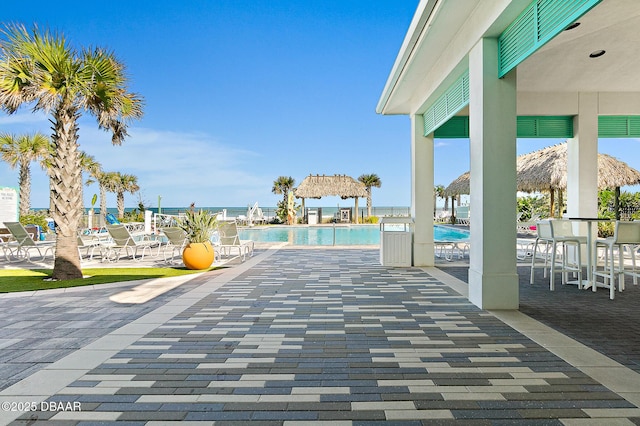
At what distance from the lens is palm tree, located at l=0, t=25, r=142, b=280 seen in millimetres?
6129

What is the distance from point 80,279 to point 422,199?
6674 millimetres

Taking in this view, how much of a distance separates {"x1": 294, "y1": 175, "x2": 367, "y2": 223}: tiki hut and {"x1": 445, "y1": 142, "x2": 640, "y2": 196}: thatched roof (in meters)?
13.9

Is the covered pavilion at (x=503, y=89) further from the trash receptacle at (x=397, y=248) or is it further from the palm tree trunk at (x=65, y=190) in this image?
the palm tree trunk at (x=65, y=190)

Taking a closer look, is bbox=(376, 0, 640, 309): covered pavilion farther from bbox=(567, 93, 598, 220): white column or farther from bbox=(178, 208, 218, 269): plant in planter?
bbox=(178, 208, 218, 269): plant in planter

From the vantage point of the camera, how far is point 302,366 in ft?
9.14

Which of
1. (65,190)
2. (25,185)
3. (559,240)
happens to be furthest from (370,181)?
(65,190)

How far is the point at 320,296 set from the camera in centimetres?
528

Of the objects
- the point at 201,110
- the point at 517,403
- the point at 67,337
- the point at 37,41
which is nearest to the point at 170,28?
the point at 201,110

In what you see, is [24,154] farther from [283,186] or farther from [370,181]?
[370,181]

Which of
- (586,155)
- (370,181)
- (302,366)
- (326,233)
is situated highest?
(370,181)

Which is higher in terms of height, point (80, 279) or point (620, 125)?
point (620, 125)

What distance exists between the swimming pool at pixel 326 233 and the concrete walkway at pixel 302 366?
1279 cm

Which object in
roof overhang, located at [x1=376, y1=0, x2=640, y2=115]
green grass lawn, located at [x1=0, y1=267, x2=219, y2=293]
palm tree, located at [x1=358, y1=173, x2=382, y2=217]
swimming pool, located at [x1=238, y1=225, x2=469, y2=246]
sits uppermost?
palm tree, located at [x1=358, y1=173, x2=382, y2=217]

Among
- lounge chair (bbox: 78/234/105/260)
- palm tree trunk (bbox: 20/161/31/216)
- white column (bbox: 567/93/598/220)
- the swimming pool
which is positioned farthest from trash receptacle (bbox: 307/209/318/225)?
white column (bbox: 567/93/598/220)
